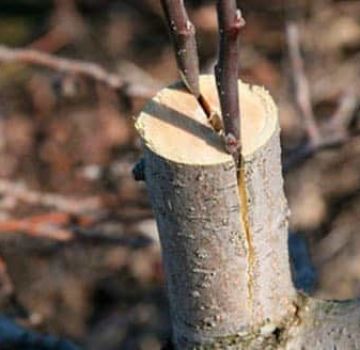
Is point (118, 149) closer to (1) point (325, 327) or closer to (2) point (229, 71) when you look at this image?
(1) point (325, 327)

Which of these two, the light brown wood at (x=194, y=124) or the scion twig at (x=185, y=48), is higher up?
the scion twig at (x=185, y=48)

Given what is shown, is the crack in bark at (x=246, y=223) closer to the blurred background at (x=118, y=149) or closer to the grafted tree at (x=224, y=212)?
the grafted tree at (x=224, y=212)

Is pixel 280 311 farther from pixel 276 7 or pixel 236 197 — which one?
pixel 276 7

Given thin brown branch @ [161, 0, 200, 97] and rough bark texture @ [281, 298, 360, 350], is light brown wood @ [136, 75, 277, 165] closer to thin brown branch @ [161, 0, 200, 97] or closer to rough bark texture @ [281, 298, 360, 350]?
thin brown branch @ [161, 0, 200, 97]

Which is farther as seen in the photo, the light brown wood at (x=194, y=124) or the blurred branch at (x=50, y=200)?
the blurred branch at (x=50, y=200)

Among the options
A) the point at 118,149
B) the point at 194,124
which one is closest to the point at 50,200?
the point at 118,149

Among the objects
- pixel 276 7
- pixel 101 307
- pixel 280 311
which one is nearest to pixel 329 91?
pixel 276 7


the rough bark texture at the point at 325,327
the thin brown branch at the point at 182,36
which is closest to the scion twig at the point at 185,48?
the thin brown branch at the point at 182,36
